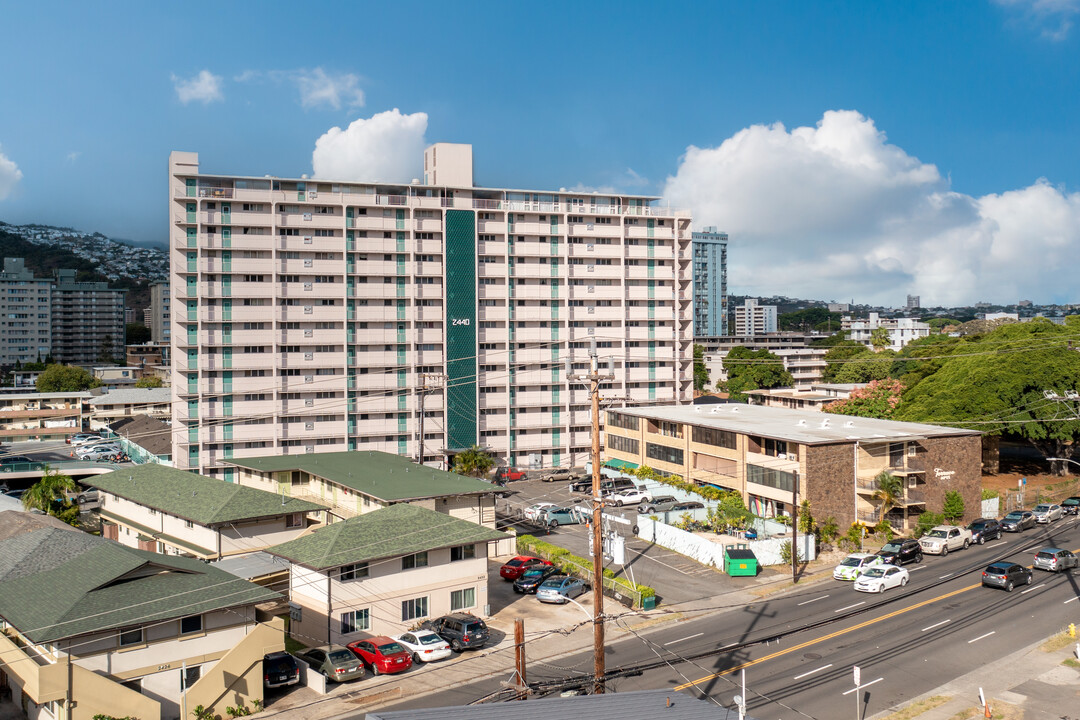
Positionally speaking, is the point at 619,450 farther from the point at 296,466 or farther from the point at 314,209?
the point at 314,209

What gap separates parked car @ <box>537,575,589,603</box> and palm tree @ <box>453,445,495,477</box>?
29679 mm

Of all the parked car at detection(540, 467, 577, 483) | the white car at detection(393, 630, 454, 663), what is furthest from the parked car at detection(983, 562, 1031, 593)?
the parked car at detection(540, 467, 577, 483)

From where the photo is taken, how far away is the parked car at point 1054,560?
47.1 meters

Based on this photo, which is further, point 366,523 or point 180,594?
point 366,523

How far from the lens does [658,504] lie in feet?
207

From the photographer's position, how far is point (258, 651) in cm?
3047

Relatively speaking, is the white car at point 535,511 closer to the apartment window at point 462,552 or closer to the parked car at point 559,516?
the parked car at point 559,516

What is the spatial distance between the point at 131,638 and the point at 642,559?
104ft

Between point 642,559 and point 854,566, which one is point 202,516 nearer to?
point 642,559

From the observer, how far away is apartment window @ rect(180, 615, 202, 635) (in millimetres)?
29891

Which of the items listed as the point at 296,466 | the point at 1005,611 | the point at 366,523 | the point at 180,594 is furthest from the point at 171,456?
the point at 1005,611

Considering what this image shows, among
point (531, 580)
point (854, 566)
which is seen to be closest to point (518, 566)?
point (531, 580)

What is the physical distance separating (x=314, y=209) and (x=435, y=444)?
95.8 ft

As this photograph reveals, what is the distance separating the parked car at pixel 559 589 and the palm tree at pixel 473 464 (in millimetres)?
29679
